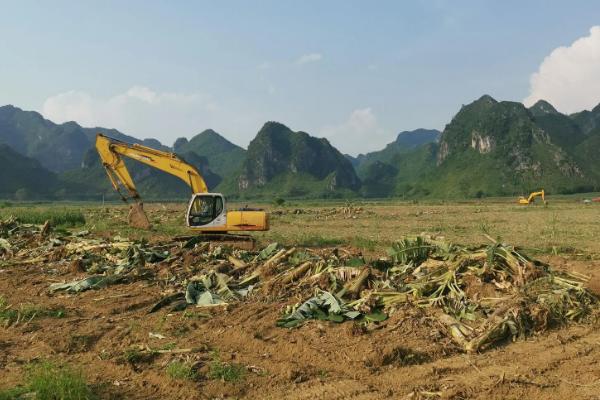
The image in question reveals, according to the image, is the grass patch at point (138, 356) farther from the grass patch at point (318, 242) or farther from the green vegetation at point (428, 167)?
the green vegetation at point (428, 167)

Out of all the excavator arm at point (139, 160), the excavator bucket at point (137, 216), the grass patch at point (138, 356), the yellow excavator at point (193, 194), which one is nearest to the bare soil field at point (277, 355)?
the grass patch at point (138, 356)

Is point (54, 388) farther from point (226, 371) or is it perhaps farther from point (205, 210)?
point (205, 210)

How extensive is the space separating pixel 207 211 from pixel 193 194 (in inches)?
54.7

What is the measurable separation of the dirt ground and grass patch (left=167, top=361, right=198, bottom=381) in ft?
0.31

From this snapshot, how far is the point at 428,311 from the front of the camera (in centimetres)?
792

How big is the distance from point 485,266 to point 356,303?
8.50 ft

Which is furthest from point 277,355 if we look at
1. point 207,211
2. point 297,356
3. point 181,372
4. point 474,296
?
point 207,211

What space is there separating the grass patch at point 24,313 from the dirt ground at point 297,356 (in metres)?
0.18

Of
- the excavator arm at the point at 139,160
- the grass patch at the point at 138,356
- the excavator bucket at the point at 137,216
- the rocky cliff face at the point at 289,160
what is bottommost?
the grass patch at the point at 138,356

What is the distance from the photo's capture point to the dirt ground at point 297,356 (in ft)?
18.2

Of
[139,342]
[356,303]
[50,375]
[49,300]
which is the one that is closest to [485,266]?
[356,303]

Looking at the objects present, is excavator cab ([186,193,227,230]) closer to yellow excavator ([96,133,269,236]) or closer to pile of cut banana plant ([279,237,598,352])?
yellow excavator ([96,133,269,236])

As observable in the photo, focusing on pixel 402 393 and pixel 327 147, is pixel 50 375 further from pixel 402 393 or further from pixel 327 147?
pixel 327 147

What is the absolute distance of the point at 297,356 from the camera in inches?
262
